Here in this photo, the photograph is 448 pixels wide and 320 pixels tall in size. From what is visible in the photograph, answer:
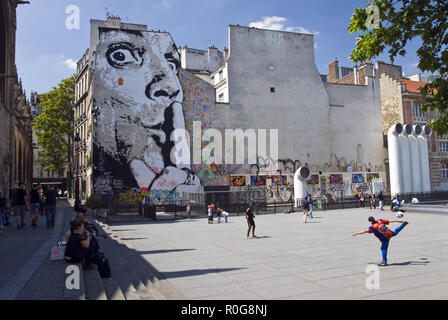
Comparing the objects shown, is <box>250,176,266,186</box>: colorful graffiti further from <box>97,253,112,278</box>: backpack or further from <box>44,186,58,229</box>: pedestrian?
<box>97,253,112,278</box>: backpack

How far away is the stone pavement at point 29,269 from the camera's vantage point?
220 inches

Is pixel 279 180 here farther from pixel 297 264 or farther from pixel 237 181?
pixel 297 264

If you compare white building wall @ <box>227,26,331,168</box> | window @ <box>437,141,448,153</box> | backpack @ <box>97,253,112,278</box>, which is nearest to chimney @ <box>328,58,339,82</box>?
white building wall @ <box>227,26,331,168</box>

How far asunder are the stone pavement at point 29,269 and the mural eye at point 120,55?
23021 millimetres

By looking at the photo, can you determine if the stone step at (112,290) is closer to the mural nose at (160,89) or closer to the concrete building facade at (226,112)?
the concrete building facade at (226,112)

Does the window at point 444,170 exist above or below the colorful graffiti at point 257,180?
above

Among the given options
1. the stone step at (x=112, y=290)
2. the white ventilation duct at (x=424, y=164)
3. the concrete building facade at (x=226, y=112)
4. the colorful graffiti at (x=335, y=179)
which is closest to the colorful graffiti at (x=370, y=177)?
the concrete building facade at (x=226, y=112)

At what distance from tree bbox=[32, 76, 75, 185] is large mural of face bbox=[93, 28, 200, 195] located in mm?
17709

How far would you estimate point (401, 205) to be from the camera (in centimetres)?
2759

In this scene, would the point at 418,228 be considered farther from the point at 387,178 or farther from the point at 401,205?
the point at 387,178

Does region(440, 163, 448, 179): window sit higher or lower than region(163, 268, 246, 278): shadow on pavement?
higher

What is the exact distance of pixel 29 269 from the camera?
7184mm

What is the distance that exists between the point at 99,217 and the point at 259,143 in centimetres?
1911

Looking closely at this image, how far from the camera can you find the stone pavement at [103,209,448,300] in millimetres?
6762
